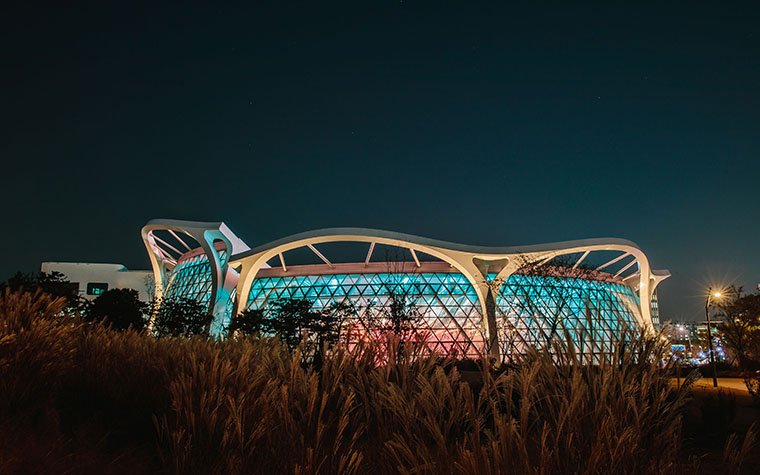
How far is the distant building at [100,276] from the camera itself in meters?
49.3

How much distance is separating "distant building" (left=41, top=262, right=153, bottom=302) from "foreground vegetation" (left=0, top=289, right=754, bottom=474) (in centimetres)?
4833

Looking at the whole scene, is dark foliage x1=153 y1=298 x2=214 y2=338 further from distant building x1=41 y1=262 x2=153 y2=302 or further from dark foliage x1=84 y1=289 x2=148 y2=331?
distant building x1=41 y1=262 x2=153 y2=302

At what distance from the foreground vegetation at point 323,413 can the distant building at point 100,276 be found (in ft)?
159

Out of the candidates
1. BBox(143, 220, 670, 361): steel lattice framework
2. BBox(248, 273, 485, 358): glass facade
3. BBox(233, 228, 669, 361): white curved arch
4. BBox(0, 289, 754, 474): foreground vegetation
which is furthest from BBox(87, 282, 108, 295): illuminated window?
BBox(0, 289, 754, 474): foreground vegetation

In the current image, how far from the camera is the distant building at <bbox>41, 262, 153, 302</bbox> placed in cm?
4934

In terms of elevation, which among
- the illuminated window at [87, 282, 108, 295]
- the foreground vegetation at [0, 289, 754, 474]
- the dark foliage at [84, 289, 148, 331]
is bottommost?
the foreground vegetation at [0, 289, 754, 474]

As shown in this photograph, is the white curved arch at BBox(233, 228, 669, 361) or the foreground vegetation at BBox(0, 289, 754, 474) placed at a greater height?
the white curved arch at BBox(233, 228, 669, 361)

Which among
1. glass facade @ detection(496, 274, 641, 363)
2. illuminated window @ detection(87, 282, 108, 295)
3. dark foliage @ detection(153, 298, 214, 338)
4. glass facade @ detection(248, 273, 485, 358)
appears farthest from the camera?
illuminated window @ detection(87, 282, 108, 295)

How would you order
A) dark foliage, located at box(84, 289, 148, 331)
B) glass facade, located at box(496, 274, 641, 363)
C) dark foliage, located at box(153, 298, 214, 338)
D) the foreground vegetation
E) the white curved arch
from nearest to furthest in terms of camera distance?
the foreground vegetation
glass facade, located at box(496, 274, 641, 363)
dark foliage, located at box(84, 289, 148, 331)
dark foliage, located at box(153, 298, 214, 338)
the white curved arch

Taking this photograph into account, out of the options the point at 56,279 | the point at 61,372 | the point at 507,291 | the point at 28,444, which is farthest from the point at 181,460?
the point at 507,291

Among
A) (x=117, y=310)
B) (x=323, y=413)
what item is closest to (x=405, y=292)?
(x=117, y=310)

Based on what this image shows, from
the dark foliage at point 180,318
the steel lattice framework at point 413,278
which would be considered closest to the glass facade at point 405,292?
the steel lattice framework at point 413,278

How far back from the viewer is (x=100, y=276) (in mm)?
49906

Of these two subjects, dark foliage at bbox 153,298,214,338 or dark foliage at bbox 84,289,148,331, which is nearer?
dark foliage at bbox 84,289,148,331
